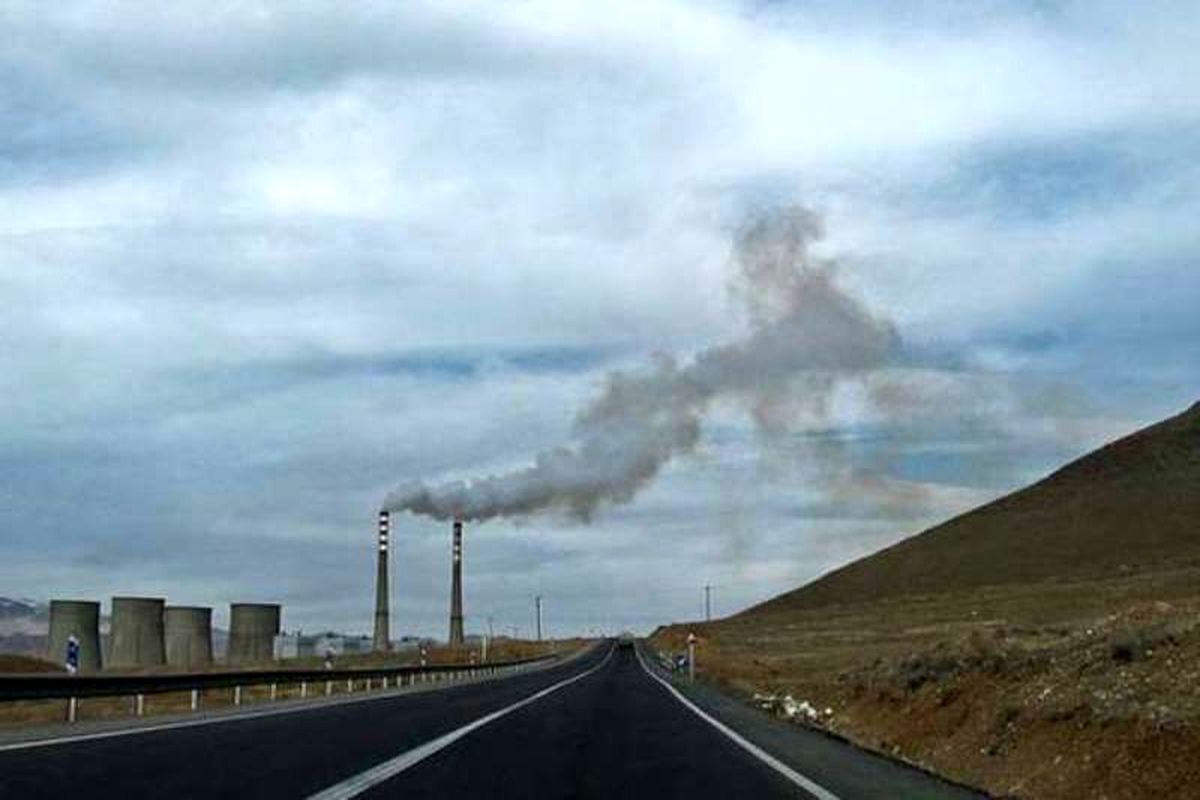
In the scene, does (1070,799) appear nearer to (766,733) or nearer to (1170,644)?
(1170,644)

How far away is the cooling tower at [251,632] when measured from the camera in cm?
9812

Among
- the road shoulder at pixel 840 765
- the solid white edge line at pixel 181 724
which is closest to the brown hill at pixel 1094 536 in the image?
the solid white edge line at pixel 181 724

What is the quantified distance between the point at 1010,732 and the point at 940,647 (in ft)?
44.0

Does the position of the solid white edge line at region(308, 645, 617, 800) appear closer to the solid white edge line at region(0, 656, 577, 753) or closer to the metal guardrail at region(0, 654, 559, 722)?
the solid white edge line at region(0, 656, 577, 753)

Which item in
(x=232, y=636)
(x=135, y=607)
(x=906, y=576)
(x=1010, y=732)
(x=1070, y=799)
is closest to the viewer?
(x=1070, y=799)

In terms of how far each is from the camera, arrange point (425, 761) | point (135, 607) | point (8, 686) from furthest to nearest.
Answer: point (135, 607), point (8, 686), point (425, 761)

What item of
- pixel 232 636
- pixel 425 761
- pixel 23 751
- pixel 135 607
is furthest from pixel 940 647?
pixel 232 636

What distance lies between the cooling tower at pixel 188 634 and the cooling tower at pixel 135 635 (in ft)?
15.4

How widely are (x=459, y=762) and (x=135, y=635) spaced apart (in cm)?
6973

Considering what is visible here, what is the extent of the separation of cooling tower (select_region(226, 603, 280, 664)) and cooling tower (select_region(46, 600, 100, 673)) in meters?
13.4

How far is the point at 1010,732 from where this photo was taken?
22453 millimetres

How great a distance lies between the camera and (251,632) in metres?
98.4

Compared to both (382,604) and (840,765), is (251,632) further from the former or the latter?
(840,765)

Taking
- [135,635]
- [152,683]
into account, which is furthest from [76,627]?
[152,683]
